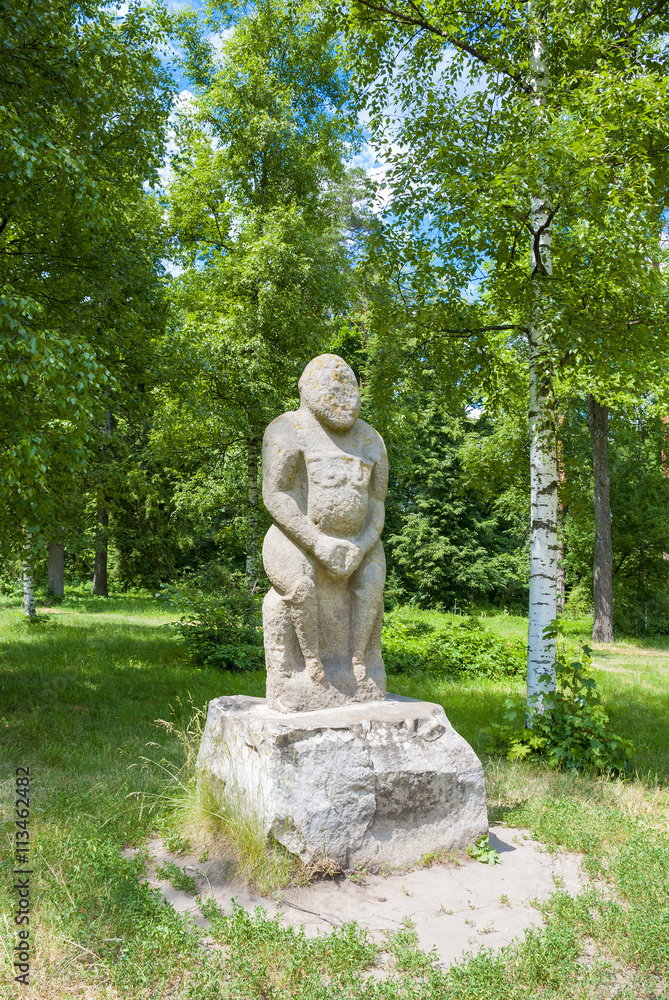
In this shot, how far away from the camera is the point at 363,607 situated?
475cm

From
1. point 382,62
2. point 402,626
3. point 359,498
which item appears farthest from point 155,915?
point 402,626

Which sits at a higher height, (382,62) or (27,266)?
(382,62)

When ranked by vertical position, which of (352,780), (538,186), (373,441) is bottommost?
(352,780)

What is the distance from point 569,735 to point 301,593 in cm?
317

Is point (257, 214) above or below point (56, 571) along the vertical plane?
above

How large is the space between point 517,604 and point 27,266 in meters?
19.9

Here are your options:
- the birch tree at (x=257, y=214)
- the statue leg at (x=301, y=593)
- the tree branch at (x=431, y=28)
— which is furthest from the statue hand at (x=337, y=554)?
the birch tree at (x=257, y=214)

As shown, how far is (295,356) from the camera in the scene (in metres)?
13.8

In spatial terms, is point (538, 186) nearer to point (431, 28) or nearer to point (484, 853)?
point (431, 28)

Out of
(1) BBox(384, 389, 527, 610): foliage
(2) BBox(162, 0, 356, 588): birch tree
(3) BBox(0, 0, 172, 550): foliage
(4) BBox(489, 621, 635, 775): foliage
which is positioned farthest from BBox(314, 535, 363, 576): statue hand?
(1) BBox(384, 389, 527, 610): foliage

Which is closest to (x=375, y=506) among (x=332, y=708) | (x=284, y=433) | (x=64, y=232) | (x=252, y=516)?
(x=284, y=433)

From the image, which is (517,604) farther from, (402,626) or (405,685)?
(405,685)

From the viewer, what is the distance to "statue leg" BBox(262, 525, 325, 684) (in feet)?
14.8

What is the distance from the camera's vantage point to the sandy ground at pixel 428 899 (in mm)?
3289
